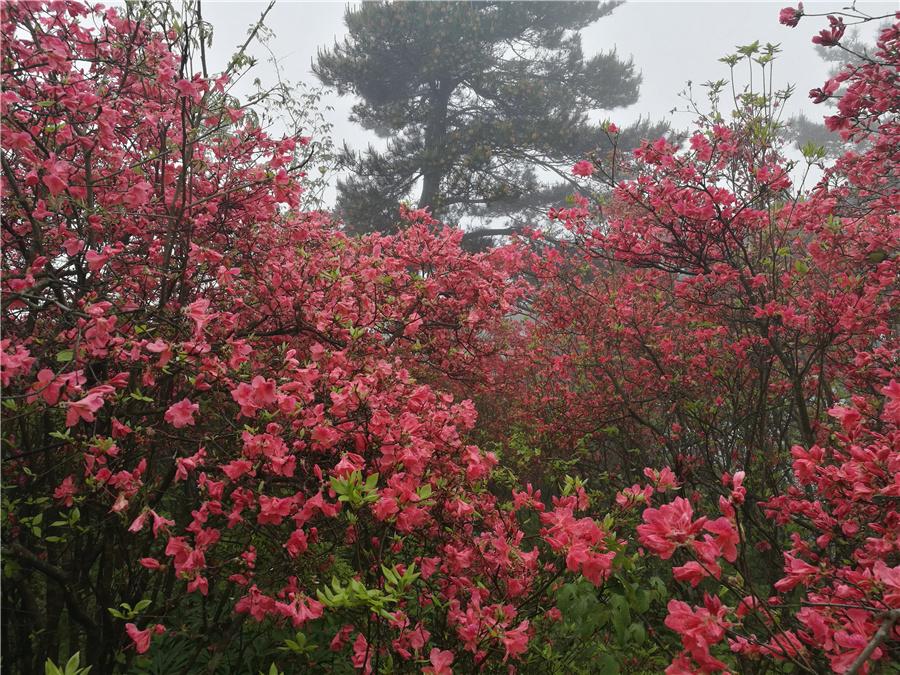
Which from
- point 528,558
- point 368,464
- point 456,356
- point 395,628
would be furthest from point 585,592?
point 456,356

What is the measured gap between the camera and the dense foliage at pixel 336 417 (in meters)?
1.77

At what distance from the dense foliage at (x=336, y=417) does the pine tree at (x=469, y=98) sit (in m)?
8.36

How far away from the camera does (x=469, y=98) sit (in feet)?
46.9

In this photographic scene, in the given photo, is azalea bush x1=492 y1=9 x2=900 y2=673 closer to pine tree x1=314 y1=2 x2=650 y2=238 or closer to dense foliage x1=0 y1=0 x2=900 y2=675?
dense foliage x1=0 y1=0 x2=900 y2=675

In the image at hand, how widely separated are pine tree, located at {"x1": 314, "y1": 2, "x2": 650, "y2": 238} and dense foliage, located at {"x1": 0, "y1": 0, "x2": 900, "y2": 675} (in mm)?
8362

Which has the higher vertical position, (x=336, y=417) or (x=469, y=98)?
(x=469, y=98)

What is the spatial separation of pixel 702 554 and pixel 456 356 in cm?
280

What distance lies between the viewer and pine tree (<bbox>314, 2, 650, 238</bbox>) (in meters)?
12.6

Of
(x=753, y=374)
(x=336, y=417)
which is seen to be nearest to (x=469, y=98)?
(x=753, y=374)

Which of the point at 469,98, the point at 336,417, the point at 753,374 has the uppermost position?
the point at 469,98

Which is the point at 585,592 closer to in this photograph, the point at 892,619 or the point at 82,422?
the point at 892,619

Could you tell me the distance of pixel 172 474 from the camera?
2.50 m

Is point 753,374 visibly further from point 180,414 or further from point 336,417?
point 180,414

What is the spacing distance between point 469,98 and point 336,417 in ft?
45.6
